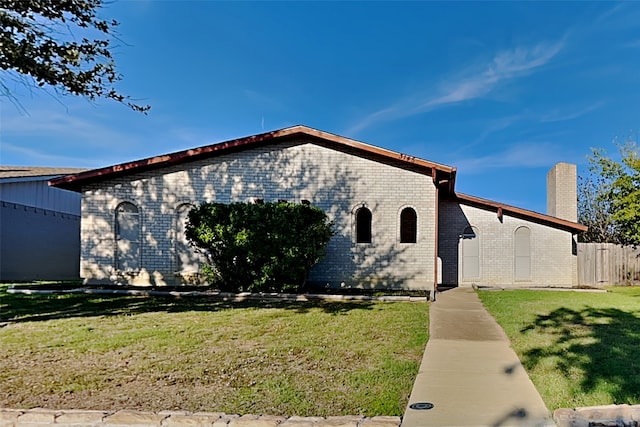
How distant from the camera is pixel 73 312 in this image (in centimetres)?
874

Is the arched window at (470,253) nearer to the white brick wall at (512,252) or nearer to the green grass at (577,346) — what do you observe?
the white brick wall at (512,252)

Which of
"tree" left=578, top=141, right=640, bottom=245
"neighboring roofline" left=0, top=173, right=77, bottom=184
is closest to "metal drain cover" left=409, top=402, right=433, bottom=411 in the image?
"tree" left=578, top=141, right=640, bottom=245

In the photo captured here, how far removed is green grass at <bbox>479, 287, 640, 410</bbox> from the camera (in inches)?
159

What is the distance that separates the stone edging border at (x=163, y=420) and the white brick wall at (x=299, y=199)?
9.87m

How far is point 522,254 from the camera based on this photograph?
15805 millimetres

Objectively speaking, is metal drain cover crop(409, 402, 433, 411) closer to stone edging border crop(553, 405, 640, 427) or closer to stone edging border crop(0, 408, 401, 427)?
stone edging border crop(0, 408, 401, 427)

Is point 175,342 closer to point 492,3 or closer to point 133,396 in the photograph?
point 133,396

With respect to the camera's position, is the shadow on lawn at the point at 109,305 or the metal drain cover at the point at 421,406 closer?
the metal drain cover at the point at 421,406

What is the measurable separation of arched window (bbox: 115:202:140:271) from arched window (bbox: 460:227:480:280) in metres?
11.5

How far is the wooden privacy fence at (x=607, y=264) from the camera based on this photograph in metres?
16.6

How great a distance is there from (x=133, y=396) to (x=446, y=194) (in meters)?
13.2

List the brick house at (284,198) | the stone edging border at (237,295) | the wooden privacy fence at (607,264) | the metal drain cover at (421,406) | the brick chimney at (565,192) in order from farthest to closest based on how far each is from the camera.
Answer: the brick chimney at (565,192), the wooden privacy fence at (607,264), the brick house at (284,198), the stone edging border at (237,295), the metal drain cover at (421,406)

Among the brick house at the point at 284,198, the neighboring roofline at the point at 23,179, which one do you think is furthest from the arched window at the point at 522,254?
the neighboring roofline at the point at 23,179

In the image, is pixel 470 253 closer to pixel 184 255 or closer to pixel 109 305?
pixel 184 255
